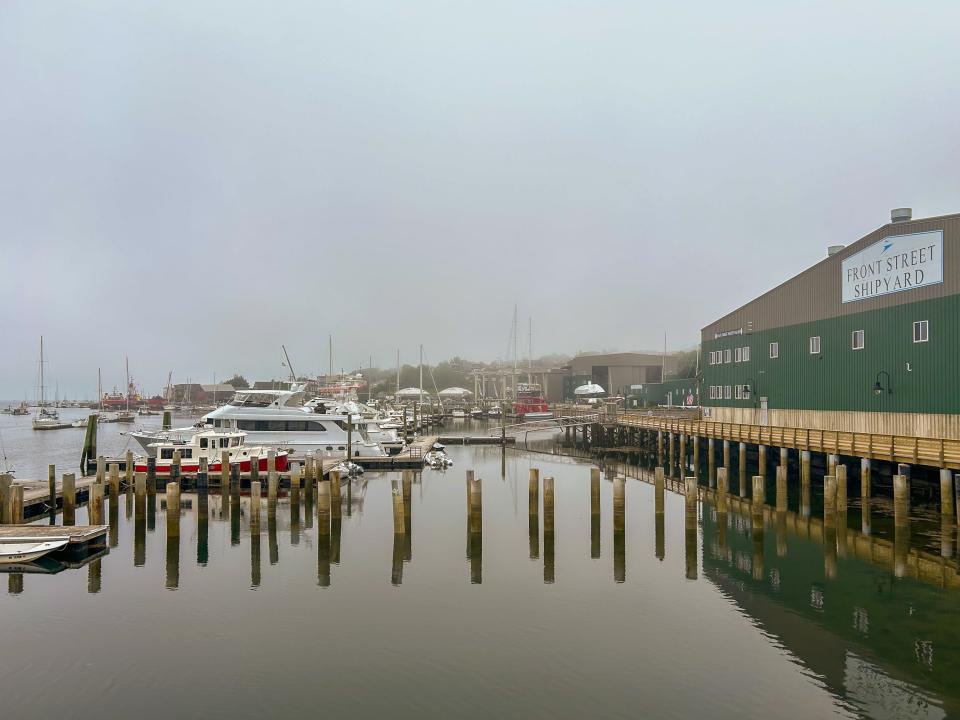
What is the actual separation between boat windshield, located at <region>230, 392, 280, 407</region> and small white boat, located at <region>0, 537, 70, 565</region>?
97.1 ft

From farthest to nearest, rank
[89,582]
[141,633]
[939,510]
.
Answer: [939,510] < [89,582] < [141,633]

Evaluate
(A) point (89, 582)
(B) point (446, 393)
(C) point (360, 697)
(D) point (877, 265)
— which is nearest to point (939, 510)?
(D) point (877, 265)

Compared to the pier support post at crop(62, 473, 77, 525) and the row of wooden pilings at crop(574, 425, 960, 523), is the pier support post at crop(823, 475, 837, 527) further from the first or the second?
the pier support post at crop(62, 473, 77, 525)

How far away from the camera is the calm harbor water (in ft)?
49.4

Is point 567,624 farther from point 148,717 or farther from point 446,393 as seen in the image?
point 446,393

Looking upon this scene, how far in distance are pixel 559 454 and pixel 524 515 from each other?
1289 inches

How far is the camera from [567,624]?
19234 mm

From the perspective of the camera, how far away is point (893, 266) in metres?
37.9

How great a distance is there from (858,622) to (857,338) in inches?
998

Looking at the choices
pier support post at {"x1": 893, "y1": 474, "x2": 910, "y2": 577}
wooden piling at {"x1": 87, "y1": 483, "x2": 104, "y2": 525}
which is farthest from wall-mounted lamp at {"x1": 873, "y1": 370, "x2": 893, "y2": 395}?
wooden piling at {"x1": 87, "y1": 483, "x2": 104, "y2": 525}

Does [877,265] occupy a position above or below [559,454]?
above

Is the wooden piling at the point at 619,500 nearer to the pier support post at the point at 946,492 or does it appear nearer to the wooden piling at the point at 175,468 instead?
the pier support post at the point at 946,492

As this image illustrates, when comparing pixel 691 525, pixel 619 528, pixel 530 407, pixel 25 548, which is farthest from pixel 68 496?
pixel 530 407

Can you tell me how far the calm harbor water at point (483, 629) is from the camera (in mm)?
15070
